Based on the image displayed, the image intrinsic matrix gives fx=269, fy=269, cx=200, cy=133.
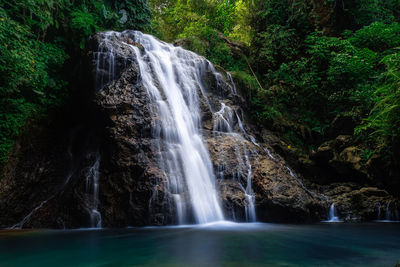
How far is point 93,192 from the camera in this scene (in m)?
5.22

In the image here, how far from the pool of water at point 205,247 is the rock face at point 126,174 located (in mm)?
606

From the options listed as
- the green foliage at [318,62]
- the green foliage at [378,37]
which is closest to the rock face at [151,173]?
the green foliage at [318,62]

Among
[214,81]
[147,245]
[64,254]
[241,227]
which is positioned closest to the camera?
[64,254]

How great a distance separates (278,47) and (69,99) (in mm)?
8643

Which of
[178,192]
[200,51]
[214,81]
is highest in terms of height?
[200,51]

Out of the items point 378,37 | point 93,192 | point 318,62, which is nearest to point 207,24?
point 318,62

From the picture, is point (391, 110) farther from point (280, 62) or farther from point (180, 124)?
point (280, 62)

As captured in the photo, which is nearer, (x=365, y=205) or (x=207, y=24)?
(x=365, y=205)

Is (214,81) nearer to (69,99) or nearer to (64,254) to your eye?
(69,99)

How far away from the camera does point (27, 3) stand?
19.6ft

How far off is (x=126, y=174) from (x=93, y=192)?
2.44 ft

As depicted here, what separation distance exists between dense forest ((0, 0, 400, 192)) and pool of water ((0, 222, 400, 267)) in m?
2.93

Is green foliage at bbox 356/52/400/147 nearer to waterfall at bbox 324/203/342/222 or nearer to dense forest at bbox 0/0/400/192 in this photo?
dense forest at bbox 0/0/400/192

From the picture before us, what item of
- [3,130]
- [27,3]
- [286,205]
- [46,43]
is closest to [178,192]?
[286,205]
